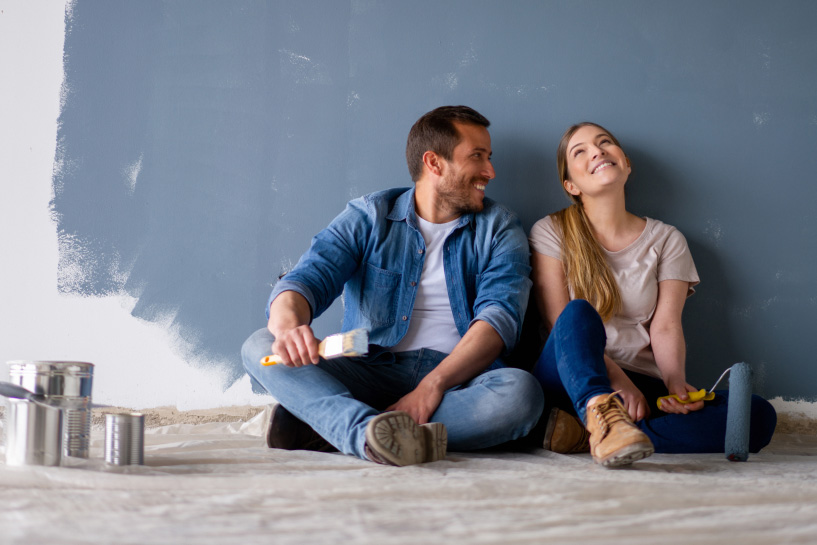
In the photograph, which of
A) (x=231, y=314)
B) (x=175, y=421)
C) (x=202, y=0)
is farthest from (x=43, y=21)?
(x=175, y=421)

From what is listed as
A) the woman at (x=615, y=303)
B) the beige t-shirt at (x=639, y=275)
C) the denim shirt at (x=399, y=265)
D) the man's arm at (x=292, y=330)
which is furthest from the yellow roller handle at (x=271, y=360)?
the beige t-shirt at (x=639, y=275)

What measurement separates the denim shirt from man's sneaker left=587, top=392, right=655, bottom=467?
419mm

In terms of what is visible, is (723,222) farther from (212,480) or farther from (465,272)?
(212,480)

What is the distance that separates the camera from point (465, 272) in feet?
6.30

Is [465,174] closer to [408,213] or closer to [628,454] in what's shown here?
[408,213]

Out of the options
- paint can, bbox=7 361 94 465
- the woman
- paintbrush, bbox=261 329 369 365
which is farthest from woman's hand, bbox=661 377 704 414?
paint can, bbox=7 361 94 465

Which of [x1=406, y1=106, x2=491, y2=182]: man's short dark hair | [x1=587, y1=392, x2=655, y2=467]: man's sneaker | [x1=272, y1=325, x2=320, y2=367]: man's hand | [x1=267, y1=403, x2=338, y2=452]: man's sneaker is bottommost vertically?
[x1=267, y1=403, x2=338, y2=452]: man's sneaker

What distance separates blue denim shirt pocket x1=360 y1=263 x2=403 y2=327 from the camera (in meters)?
1.88

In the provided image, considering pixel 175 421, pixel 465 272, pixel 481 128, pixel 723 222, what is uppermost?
pixel 481 128

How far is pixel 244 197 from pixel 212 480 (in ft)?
3.94

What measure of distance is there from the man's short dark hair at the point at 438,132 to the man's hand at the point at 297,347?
0.74 meters

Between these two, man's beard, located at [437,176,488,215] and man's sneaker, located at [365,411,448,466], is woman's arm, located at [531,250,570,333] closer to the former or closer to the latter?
man's beard, located at [437,176,488,215]

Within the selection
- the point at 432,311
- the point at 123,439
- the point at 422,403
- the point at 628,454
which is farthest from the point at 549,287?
the point at 123,439

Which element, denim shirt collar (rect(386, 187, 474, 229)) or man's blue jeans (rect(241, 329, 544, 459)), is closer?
man's blue jeans (rect(241, 329, 544, 459))
